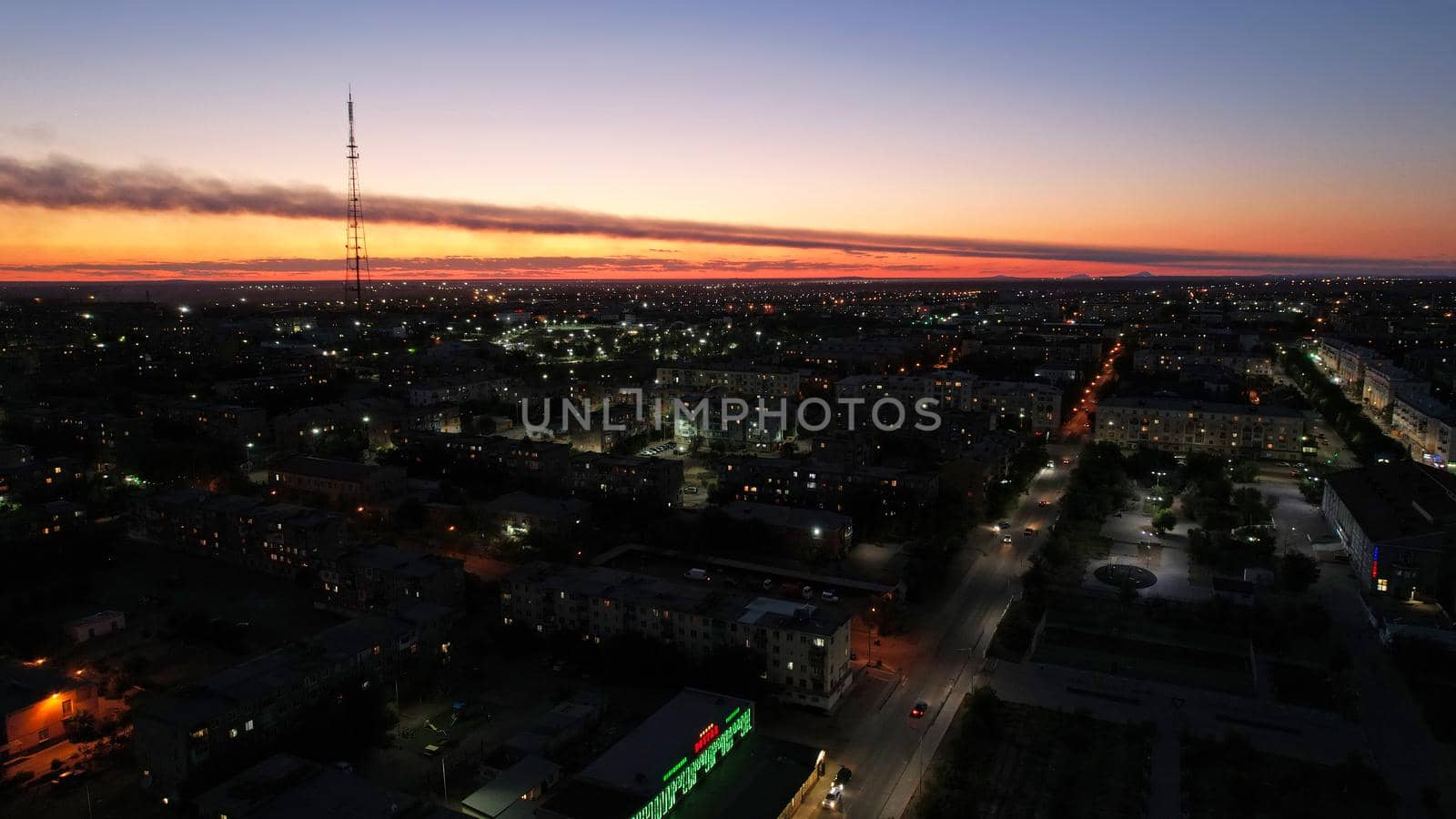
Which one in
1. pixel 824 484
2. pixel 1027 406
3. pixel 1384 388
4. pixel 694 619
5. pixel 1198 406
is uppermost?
pixel 1384 388

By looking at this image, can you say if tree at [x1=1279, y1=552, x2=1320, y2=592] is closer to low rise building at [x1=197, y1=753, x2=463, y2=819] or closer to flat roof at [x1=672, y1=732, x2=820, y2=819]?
flat roof at [x1=672, y1=732, x2=820, y2=819]

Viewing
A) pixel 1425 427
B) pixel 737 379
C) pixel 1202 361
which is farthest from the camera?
pixel 1202 361

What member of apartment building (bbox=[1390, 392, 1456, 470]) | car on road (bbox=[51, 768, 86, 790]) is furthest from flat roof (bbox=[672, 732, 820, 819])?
apartment building (bbox=[1390, 392, 1456, 470])

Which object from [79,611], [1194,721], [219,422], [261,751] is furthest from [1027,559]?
[219,422]

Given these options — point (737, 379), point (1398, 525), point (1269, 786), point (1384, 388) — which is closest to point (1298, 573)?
point (1398, 525)

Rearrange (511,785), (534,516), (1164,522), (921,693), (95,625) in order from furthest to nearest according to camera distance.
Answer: (1164,522) < (534,516) < (95,625) < (921,693) < (511,785)

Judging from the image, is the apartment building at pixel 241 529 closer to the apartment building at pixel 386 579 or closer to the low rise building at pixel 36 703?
the apartment building at pixel 386 579

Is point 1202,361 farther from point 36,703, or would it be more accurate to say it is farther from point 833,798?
point 36,703

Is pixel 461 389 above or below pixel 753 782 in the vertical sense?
below
